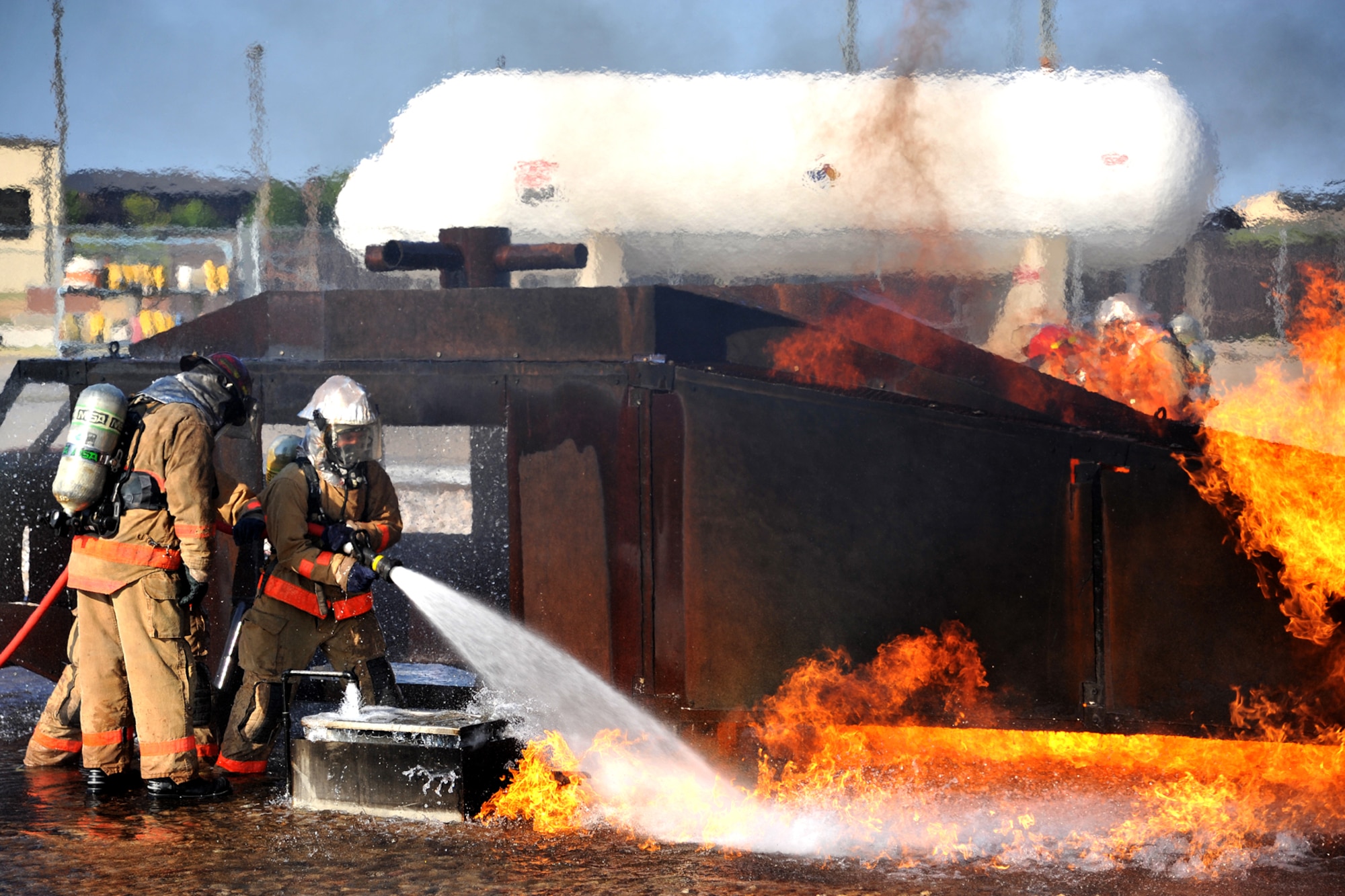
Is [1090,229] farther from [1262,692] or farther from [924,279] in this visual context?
[1262,692]

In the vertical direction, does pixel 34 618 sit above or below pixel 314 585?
below

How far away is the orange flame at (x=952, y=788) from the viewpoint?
3686 millimetres

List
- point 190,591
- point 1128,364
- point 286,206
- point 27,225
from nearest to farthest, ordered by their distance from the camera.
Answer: point 190,591
point 1128,364
point 286,206
point 27,225

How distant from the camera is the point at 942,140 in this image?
51.3 feet

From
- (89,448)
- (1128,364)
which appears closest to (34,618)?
(89,448)

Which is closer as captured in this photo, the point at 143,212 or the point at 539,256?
the point at 539,256

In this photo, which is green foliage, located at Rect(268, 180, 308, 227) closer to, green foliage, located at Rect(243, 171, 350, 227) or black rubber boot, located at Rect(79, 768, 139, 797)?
green foliage, located at Rect(243, 171, 350, 227)

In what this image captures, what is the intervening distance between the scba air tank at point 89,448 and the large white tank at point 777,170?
9864mm

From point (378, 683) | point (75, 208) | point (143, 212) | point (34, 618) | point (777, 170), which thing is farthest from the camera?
point (75, 208)

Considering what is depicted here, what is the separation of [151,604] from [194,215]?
42.9 ft

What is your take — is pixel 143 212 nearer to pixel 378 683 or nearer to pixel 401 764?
pixel 378 683

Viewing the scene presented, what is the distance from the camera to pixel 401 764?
4.07 metres

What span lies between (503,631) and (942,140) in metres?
12.5

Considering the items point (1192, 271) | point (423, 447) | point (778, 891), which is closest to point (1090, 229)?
point (1192, 271)
